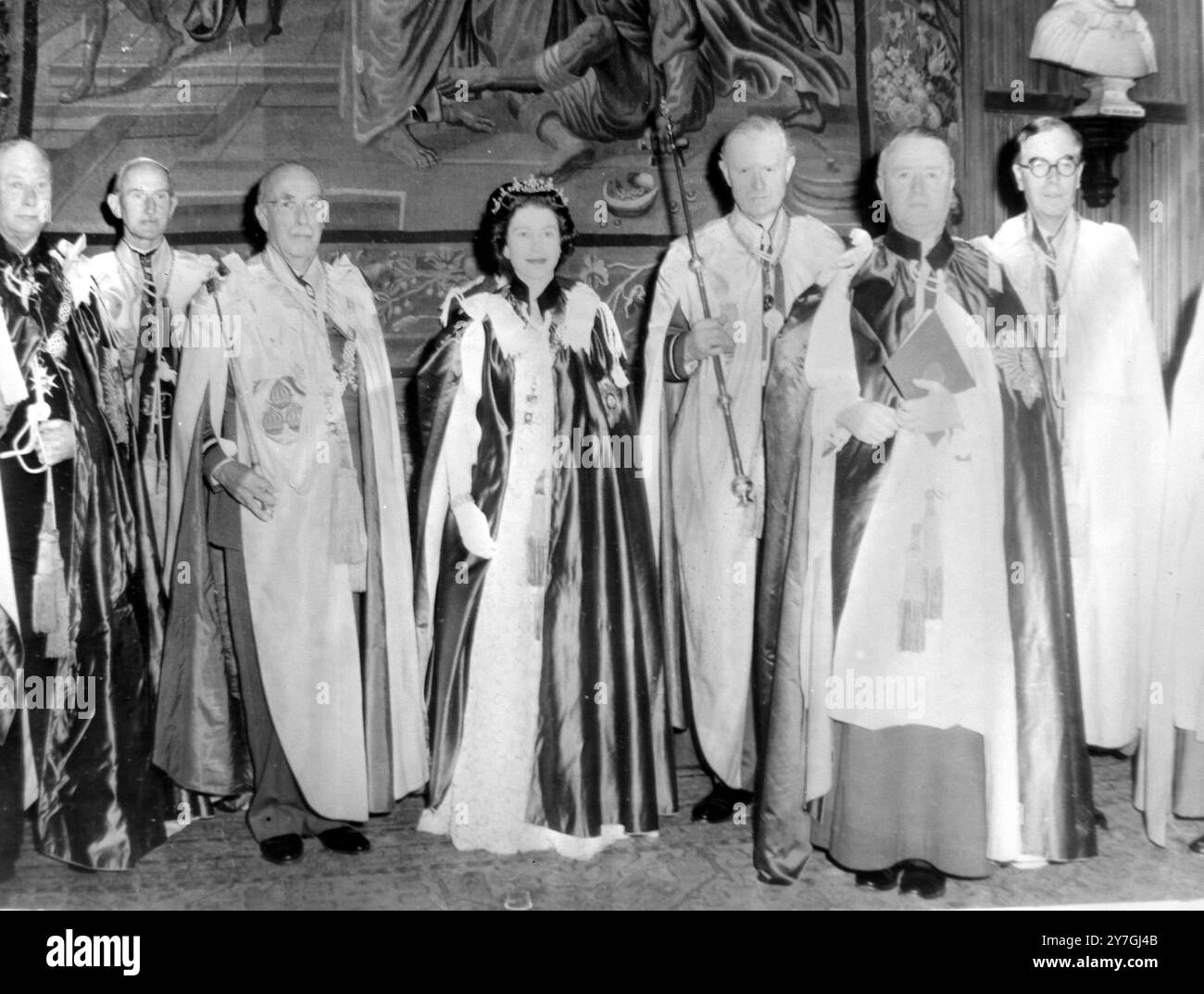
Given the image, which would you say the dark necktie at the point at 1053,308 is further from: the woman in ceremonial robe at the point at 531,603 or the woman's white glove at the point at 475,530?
the woman's white glove at the point at 475,530

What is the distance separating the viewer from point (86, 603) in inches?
145

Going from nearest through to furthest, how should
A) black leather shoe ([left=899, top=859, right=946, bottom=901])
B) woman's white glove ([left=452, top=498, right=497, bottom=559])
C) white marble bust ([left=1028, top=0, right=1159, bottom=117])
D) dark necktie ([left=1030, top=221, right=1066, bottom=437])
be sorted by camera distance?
black leather shoe ([left=899, top=859, right=946, bottom=901]) < woman's white glove ([left=452, top=498, right=497, bottom=559]) < dark necktie ([left=1030, top=221, right=1066, bottom=437]) < white marble bust ([left=1028, top=0, right=1159, bottom=117])

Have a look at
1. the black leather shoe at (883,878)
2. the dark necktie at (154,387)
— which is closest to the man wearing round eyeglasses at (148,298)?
the dark necktie at (154,387)

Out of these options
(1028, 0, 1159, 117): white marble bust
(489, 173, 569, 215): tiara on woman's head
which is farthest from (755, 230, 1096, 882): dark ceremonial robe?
(489, 173, 569, 215): tiara on woman's head

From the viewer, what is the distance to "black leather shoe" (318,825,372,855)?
12.2 ft

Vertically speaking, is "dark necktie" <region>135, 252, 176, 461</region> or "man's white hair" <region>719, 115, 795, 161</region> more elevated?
"man's white hair" <region>719, 115, 795, 161</region>

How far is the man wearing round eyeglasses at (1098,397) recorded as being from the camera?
3.81 metres

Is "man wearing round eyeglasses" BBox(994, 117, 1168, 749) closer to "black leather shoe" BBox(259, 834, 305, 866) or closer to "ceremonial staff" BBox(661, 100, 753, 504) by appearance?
"ceremonial staff" BBox(661, 100, 753, 504)

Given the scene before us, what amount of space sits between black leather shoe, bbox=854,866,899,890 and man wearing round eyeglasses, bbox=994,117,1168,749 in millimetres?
827

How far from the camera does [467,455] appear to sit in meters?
3.72

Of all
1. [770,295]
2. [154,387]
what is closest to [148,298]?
[154,387]

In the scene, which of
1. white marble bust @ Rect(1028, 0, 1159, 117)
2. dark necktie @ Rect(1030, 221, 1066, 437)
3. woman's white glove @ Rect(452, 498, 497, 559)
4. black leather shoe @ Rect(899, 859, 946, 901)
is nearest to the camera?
black leather shoe @ Rect(899, 859, 946, 901)

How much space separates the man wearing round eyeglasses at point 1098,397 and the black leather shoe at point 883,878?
0.83 metres
